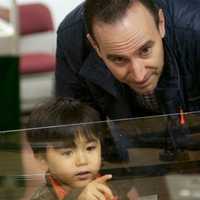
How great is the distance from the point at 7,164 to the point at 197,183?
306 mm

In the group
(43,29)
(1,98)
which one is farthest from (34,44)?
(1,98)

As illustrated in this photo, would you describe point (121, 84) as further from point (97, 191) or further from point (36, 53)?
point (36, 53)

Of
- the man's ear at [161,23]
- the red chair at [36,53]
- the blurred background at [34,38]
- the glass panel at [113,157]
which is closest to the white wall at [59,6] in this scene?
the blurred background at [34,38]

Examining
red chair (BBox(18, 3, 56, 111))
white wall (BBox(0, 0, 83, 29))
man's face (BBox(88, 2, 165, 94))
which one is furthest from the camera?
white wall (BBox(0, 0, 83, 29))

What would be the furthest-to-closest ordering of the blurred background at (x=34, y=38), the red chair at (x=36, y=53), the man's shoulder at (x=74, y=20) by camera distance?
the red chair at (x=36, y=53)
the blurred background at (x=34, y=38)
the man's shoulder at (x=74, y=20)

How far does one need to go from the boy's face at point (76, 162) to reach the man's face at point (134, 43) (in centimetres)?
20

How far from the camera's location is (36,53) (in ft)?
8.09

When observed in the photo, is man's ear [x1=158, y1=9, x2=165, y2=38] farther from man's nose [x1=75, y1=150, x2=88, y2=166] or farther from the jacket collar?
man's nose [x1=75, y1=150, x2=88, y2=166]

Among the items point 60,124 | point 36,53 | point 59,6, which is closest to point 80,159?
point 60,124

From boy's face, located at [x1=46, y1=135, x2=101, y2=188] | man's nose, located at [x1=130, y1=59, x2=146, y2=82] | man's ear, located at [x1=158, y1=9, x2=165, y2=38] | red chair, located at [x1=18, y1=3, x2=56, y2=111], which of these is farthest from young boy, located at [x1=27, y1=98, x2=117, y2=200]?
red chair, located at [x1=18, y1=3, x2=56, y2=111]

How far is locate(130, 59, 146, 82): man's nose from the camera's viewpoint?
40.6 inches

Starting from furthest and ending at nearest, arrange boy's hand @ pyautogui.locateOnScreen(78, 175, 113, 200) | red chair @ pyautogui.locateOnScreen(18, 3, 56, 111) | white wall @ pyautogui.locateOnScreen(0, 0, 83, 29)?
1. white wall @ pyautogui.locateOnScreen(0, 0, 83, 29)
2. red chair @ pyautogui.locateOnScreen(18, 3, 56, 111)
3. boy's hand @ pyautogui.locateOnScreen(78, 175, 113, 200)

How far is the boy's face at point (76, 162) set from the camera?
888 millimetres

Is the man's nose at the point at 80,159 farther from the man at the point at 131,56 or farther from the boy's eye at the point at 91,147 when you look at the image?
the man at the point at 131,56
